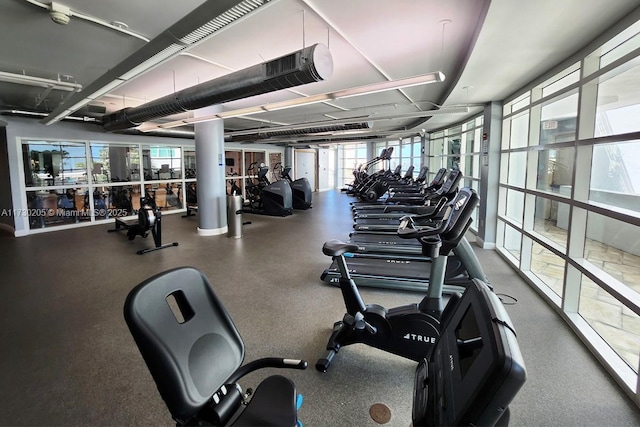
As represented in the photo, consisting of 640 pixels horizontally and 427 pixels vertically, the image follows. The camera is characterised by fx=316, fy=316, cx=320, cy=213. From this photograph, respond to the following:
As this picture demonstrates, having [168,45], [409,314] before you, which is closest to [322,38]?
[168,45]

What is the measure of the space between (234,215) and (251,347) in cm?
405

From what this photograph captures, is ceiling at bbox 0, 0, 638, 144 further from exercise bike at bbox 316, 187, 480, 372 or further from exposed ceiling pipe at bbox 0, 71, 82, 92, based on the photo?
exercise bike at bbox 316, 187, 480, 372

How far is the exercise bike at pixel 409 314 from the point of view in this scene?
7.32 ft

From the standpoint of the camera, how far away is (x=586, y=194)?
9.65ft

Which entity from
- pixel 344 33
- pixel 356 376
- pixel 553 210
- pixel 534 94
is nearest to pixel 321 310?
pixel 356 376

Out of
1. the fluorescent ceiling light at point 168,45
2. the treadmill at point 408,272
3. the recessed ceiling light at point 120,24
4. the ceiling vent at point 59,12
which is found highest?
the recessed ceiling light at point 120,24

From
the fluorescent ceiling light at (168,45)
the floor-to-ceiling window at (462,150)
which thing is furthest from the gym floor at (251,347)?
the floor-to-ceiling window at (462,150)

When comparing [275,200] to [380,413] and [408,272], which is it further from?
[380,413]

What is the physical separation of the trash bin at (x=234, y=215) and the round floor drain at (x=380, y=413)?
4924 mm

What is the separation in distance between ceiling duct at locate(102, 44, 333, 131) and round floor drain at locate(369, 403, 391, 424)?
2.59 meters

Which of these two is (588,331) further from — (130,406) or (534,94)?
(130,406)

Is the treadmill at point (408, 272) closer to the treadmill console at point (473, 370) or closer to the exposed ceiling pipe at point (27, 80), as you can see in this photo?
the treadmill console at point (473, 370)

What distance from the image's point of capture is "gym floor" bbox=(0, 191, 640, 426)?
1932mm

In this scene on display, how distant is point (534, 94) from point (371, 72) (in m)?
2.14
